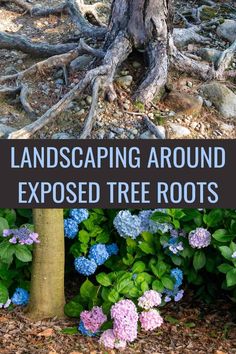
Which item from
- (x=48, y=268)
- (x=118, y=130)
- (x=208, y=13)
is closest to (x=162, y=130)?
(x=118, y=130)

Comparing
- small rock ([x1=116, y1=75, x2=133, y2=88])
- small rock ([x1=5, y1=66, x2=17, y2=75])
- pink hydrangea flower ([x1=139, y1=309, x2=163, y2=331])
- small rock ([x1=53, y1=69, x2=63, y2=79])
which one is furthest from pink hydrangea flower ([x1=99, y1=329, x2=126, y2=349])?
small rock ([x1=5, y1=66, x2=17, y2=75])

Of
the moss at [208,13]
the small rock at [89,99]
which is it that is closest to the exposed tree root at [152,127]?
the small rock at [89,99]

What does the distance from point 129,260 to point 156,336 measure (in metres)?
0.35

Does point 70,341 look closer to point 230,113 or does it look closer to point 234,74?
point 230,113

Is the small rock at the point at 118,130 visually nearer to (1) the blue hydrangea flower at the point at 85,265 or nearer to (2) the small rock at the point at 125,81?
(2) the small rock at the point at 125,81

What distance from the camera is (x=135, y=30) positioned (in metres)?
5.18

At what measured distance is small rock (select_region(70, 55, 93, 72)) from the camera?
217 inches

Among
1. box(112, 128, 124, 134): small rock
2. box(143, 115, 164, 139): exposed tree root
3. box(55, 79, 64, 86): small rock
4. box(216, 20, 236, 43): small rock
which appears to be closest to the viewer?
box(143, 115, 164, 139): exposed tree root

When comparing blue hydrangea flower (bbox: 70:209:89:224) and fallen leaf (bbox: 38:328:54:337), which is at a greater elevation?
blue hydrangea flower (bbox: 70:209:89:224)

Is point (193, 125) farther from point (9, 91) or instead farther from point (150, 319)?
point (150, 319)

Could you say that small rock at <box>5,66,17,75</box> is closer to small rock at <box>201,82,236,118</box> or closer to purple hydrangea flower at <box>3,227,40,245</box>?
small rock at <box>201,82,236,118</box>

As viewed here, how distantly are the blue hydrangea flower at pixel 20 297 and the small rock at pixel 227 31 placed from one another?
3.58 m

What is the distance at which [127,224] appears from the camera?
322cm

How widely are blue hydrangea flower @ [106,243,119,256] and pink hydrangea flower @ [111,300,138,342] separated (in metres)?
0.36
